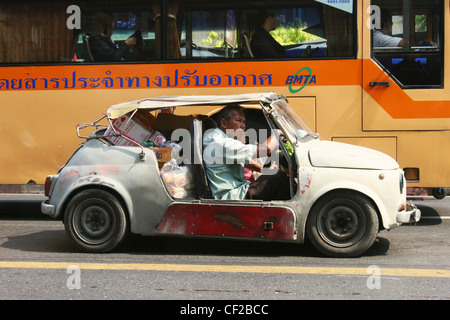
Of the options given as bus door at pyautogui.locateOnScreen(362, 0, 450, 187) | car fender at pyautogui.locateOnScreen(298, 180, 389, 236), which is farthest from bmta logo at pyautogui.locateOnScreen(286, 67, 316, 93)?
car fender at pyautogui.locateOnScreen(298, 180, 389, 236)

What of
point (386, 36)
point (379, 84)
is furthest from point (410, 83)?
point (386, 36)

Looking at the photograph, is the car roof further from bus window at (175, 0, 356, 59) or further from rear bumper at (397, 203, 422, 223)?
bus window at (175, 0, 356, 59)

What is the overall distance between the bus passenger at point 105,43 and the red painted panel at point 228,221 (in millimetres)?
3323

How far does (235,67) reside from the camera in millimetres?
8711

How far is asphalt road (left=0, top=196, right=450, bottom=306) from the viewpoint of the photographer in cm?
505

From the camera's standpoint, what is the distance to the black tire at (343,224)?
20.1 ft

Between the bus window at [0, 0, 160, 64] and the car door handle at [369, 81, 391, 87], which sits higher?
→ the bus window at [0, 0, 160, 64]

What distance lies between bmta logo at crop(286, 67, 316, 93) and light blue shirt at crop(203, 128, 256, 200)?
94.4 inches

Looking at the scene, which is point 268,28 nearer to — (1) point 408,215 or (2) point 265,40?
(2) point 265,40

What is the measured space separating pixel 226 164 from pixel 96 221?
142 cm
